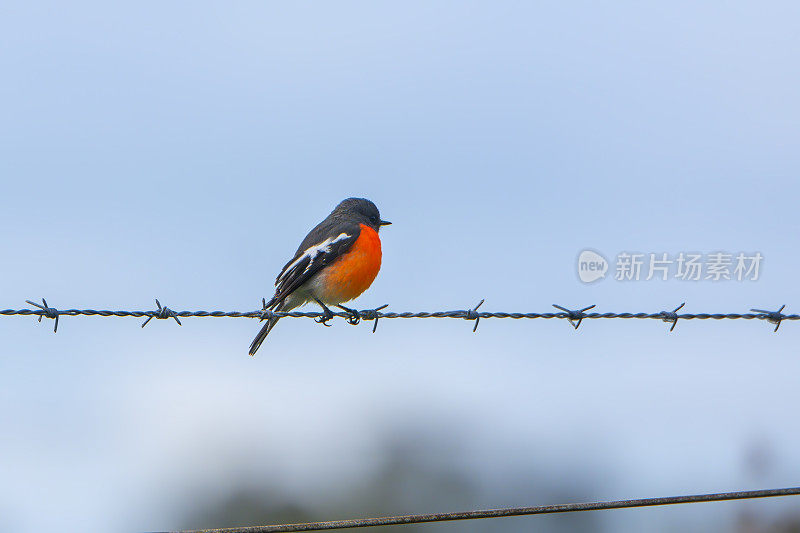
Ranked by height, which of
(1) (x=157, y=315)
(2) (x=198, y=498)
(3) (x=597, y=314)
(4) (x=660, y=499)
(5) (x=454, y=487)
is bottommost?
(2) (x=198, y=498)

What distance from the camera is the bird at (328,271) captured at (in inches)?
317

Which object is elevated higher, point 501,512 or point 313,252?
point 313,252

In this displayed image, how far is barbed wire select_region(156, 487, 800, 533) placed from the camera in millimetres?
4180

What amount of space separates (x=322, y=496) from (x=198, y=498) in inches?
209

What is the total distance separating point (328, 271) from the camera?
26.5 feet

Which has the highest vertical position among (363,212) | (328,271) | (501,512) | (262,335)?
(363,212)

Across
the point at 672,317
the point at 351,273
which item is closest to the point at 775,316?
the point at 672,317

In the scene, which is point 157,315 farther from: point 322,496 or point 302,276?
point 322,496

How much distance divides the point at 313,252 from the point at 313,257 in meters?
0.08

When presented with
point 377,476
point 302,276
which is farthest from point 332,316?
point 377,476

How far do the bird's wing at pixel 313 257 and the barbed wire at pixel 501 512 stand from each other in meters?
3.75

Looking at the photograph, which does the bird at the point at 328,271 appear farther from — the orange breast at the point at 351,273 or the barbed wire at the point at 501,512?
the barbed wire at the point at 501,512

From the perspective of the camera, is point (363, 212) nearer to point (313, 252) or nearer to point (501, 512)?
point (313, 252)

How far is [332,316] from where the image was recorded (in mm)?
7797
